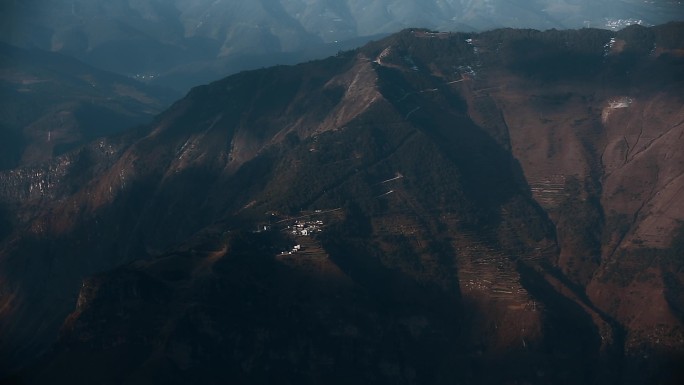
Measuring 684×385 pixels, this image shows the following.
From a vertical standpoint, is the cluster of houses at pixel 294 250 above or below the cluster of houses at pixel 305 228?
below

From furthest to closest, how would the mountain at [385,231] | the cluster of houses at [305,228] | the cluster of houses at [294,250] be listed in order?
the cluster of houses at [305,228] → the cluster of houses at [294,250] → the mountain at [385,231]

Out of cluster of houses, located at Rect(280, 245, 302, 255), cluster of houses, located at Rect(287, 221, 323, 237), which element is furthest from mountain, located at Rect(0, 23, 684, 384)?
cluster of houses, located at Rect(280, 245, 302, 255)

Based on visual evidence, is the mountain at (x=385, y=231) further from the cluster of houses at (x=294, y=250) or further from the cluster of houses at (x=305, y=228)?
the cluster of houses at (x=294, y=250)

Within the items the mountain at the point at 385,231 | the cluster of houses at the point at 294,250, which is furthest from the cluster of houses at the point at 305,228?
the cluster of houses at the point at 294,250

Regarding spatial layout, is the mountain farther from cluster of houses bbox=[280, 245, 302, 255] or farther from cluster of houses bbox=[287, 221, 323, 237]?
cluster of houses bbox=[280, 245, 302, 255]

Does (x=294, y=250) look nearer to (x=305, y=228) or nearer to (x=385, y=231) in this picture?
(x=305, y=228)

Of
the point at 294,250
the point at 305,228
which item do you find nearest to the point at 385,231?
the point at 305,228
